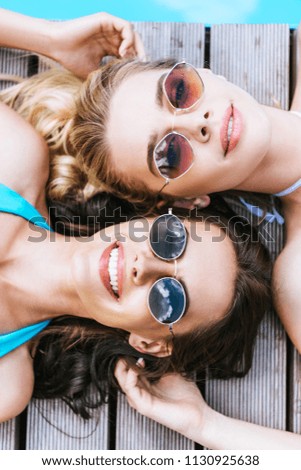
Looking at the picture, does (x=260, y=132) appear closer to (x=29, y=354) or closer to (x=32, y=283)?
(x=32, y=283)

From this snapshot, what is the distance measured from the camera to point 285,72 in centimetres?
208

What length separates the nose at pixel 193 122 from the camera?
1525 mm

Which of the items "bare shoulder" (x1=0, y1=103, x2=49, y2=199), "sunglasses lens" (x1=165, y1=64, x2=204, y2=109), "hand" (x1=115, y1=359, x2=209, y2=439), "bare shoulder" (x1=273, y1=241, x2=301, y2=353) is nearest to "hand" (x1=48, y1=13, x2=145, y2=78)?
"bare shoulder" (x1=0, y1=103, x2=49, y2=199)

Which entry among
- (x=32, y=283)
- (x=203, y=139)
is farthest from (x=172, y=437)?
(x=203, y=139)

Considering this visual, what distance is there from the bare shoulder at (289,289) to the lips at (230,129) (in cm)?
50

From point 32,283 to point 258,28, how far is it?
129 centimetres

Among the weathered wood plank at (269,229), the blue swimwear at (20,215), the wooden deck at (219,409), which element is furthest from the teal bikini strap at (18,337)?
the weathered wood plank at (269,229)

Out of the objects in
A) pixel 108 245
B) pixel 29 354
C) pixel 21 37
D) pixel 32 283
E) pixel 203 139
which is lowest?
pixel 29 354

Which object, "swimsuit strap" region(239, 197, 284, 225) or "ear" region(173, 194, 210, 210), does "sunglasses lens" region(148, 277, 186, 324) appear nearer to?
"ear" region(173, 194, 210, 210)

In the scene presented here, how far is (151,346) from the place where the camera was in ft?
5.56

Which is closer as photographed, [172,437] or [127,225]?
[127,225]

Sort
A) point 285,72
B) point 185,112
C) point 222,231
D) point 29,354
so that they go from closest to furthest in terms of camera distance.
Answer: point 185,112 < point 222,231 < point 29,354 < point 285,72

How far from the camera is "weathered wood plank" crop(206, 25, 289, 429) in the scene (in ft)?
6.54

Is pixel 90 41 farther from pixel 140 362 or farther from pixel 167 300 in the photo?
pixel 140 362
